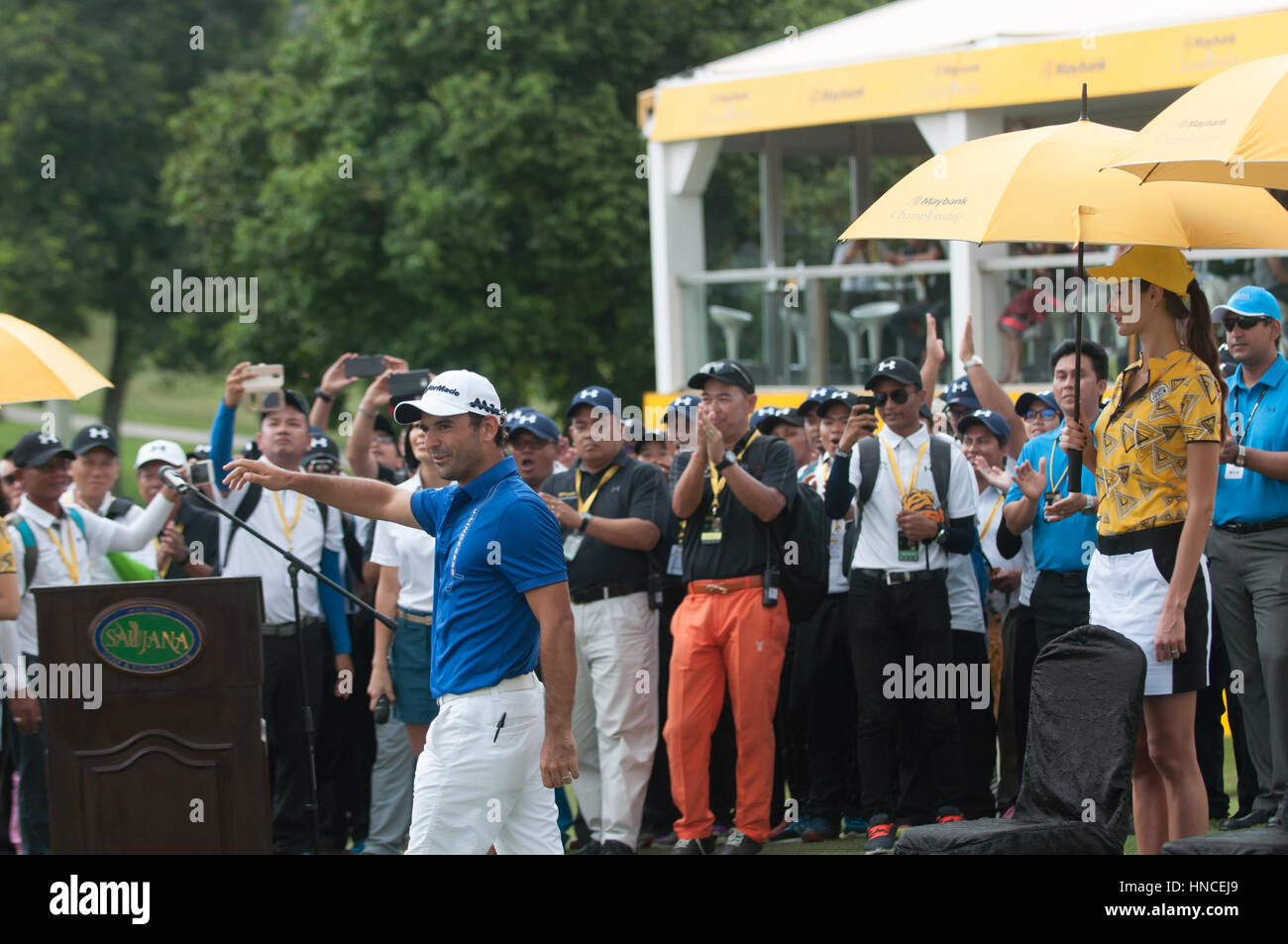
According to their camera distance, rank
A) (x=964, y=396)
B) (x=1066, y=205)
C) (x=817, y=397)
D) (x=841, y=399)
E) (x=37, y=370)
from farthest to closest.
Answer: (x=817, y=397) < (x=964, y=396) < (x=841, y=399) < (x=37, y=370) < (x=1066, y=205)

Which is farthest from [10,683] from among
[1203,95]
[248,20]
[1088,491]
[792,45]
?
[248,20]

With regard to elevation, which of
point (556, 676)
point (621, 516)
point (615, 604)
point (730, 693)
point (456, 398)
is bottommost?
point (730, 693)

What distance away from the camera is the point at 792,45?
54.4ft

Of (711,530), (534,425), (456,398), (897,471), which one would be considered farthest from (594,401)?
(456,398)

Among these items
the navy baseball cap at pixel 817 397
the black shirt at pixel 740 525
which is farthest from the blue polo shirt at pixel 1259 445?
the navy baseball cap at pixel 817 397

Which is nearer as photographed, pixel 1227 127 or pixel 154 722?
pixel 1227 127

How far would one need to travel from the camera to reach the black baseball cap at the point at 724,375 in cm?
824

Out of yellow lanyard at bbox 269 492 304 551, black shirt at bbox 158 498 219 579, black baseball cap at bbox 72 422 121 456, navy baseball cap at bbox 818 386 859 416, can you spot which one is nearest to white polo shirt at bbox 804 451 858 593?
navy baseball cap at bbox 818 386 859 416

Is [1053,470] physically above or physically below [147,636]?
above

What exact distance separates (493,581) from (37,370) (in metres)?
2.88

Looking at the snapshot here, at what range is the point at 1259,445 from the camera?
7.29 m

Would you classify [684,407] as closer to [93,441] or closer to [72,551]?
[72,551]

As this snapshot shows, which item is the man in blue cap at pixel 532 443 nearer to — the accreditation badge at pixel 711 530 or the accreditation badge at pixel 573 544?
the accreditation badge at pixel 573 544
